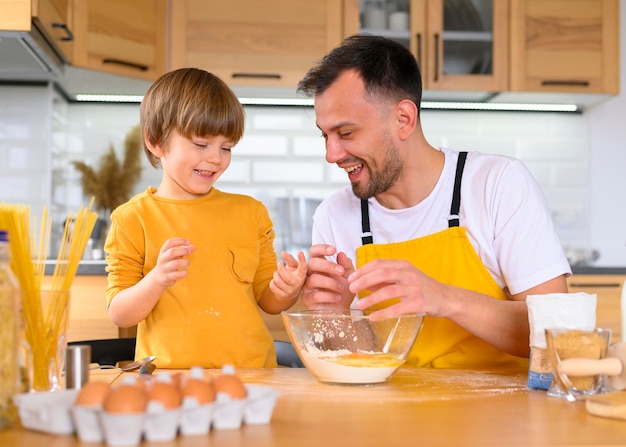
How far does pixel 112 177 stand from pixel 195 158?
6.92ft

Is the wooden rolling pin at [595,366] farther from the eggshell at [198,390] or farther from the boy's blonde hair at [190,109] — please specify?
the boy's blonde hair at [190,109]

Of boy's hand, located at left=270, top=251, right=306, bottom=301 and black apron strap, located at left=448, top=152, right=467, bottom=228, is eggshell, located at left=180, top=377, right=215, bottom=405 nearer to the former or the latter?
boy's hand, located at left=270, top=251, right=306, bottom=301

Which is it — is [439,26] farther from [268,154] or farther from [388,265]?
[388,265]

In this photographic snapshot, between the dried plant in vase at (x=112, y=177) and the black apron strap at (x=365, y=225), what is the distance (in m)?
2.04

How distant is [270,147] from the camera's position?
13.2 feet

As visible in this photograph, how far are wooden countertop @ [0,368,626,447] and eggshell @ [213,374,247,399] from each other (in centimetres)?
4

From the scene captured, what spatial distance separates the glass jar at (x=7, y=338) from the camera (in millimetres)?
938

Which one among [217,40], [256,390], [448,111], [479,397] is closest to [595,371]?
[479,397]

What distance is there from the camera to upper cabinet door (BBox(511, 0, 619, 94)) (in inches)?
151

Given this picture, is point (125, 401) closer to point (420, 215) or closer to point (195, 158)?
point (195, 158)

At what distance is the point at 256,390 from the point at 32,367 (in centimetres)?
32

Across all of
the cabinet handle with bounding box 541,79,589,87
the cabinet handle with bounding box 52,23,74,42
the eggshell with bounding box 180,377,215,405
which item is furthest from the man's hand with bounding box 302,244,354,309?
the cabinet handle with bounding box 541,79,589,87

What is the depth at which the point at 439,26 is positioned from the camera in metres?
3.80

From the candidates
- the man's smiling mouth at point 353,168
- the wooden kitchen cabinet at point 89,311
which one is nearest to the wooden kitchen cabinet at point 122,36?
the wooden kitchen cabinet at point 89,311
